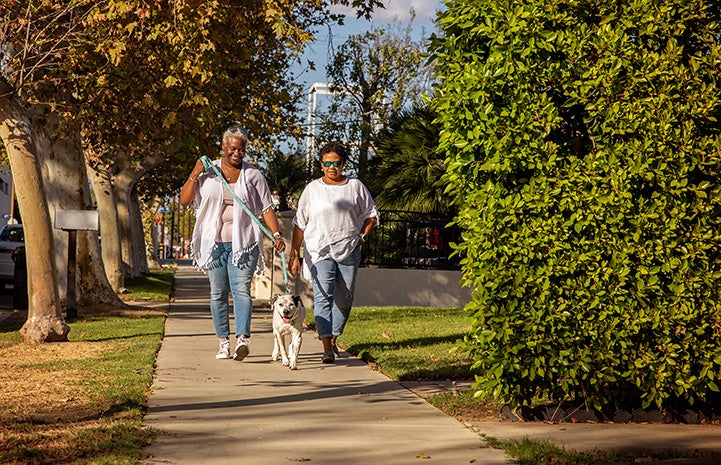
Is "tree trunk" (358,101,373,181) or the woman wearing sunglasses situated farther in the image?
"tree trunk" (358,101,373,181)

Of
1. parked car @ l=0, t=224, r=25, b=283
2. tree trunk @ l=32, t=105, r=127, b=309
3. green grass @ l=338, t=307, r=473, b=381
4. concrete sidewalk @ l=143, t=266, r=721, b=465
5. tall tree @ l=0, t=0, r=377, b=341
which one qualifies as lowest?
green grass @ l=338, t=307, r=473, b=381

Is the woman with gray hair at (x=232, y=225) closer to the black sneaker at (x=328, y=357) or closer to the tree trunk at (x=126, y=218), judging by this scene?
the black sneaker at (x=328, y=357)

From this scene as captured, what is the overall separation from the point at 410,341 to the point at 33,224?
478 centimetres

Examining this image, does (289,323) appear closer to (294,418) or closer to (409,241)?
(294,418)

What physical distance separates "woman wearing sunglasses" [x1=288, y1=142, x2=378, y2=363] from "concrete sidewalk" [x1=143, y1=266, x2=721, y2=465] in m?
0.85

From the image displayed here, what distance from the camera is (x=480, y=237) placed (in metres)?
7.05

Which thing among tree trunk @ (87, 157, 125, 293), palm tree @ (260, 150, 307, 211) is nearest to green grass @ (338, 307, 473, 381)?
tree trunk @ (87, 157, 125, 293)

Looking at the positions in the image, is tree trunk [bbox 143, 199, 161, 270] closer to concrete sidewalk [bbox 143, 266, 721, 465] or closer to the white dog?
the white dog

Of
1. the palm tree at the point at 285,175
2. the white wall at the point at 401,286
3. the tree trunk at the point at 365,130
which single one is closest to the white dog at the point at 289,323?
the white wall at the point at 401,286

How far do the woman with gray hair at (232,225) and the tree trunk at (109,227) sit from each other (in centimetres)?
1663

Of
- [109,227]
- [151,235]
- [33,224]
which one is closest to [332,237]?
[33,224]

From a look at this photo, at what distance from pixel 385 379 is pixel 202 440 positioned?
132 inches

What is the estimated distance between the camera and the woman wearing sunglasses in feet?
34.4

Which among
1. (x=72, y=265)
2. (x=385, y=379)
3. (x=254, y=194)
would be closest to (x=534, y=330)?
(x=385, y=379)
